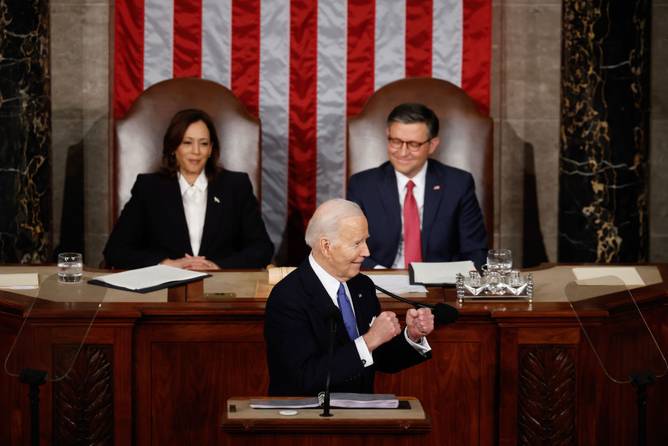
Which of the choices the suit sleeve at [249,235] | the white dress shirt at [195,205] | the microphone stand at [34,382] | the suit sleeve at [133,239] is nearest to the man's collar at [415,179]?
the suit sleeve at [249,235]

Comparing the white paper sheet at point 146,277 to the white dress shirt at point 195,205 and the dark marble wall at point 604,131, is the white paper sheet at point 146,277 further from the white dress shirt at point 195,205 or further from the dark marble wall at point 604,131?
the dark marble wall at point 604,131

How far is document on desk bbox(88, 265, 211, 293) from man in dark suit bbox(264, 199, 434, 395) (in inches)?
38.9

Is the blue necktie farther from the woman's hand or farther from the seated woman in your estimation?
the seated woman

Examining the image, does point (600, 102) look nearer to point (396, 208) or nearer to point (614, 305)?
point (396, 208)

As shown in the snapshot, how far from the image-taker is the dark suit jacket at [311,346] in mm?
3166

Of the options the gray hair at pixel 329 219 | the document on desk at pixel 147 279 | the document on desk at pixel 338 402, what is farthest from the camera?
the document on desk at pixel 147 279

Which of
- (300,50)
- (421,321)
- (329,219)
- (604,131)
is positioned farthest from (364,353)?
(300,50)

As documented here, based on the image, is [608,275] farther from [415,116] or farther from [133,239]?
[133,239]

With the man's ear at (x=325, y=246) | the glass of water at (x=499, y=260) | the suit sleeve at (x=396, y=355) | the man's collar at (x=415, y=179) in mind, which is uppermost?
the man's collar at (x=415, y=179)

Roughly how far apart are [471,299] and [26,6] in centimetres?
329

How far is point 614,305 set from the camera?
13.4ft

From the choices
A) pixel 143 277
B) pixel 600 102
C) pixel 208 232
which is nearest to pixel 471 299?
pixel 143 277

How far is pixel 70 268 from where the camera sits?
4457 millimetres

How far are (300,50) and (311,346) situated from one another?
12.0ft
